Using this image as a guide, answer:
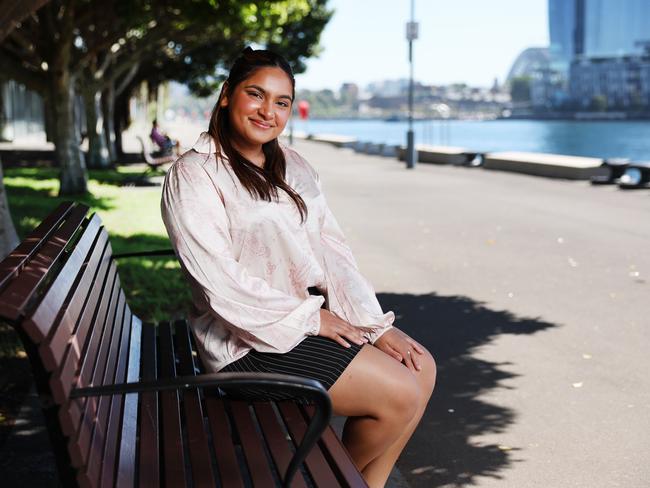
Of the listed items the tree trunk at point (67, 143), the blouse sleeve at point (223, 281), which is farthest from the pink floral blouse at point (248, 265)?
the tree trunk at point (67, 143)

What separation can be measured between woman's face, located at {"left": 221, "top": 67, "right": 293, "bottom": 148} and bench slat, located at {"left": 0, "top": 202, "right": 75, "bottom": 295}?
2.66ft

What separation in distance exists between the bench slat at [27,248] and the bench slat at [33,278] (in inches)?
0.7

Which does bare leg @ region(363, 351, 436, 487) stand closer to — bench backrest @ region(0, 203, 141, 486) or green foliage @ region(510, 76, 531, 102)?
bench backrest @ region(0, 203, 141, 486)

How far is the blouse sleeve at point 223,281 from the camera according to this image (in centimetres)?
293

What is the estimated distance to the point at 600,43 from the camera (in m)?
168

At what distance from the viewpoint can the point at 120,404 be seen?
9.64 ft

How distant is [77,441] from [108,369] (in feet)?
2.48

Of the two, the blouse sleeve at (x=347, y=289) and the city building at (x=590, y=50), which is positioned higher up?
the city building at (x=590, y=50)

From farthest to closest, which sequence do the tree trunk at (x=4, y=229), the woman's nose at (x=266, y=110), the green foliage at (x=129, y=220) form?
1. the green foliage at (x=129, y=220)
2. the tree trunk at (x=4, y=229)
3. the woman's nose at (x=266, y=110)

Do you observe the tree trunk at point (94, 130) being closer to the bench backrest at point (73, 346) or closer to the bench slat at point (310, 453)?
the bench backrest at point (73, 346)

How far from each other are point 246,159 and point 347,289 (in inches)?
24.7

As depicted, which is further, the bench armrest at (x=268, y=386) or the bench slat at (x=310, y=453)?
the bench slat at (x=310, y=453)

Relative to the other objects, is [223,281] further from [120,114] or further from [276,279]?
[120,114]

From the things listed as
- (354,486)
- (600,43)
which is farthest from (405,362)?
(600,43)
